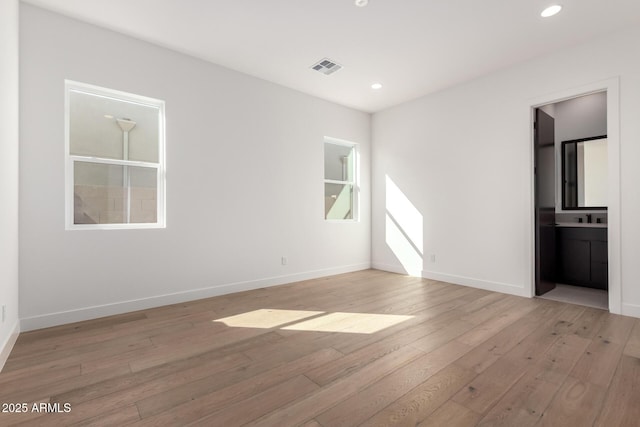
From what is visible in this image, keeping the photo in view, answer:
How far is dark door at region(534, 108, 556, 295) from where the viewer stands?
3742 millimetres

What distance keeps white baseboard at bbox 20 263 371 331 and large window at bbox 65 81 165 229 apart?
2.67ft

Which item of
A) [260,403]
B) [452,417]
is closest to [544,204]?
[452,417]

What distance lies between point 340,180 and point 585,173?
12.0 feet

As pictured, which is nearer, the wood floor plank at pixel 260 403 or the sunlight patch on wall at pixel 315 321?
the wood floor plank at pixel 260 403

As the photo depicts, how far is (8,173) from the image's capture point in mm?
2273

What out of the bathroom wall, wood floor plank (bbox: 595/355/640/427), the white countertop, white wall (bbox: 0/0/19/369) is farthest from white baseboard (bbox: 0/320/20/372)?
the bathroom wall

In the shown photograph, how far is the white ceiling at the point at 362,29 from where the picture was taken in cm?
273

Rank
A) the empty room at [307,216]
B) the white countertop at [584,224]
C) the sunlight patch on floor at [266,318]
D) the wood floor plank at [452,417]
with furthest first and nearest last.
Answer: the white countertop at [584,224]
the sunlight patch on floor at [266,318]
the empty room at [307,216]
the wood floor plank at [452,417]

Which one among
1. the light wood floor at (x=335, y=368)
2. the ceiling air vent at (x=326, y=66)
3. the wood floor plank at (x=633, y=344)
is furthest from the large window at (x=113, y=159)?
the wood floor plank at (x=633, y=344)

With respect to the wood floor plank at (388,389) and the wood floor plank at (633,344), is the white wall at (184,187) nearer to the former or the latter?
the wood floor plank at (388,389)

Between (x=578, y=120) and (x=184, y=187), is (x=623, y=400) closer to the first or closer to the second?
(x=184, y=187)

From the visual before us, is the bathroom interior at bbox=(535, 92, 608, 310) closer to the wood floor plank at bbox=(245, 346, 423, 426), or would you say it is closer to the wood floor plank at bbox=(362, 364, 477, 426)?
the wood floor plank at bbox=(362, 364, 477, 426)

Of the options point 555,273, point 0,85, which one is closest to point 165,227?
point 0,85

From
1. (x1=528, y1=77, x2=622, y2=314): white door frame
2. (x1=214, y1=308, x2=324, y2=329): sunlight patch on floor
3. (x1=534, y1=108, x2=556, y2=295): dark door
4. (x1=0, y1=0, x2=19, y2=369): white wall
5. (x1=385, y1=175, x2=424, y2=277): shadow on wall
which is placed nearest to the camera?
(x1=0, y1=0, x2=19, y2=369): white wall
